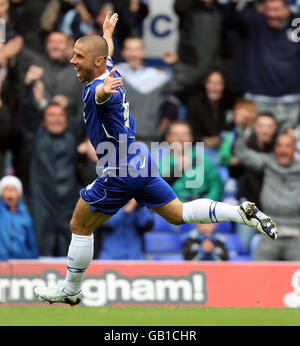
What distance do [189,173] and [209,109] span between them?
1.28 metres

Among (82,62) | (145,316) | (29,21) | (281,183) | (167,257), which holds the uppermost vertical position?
(29,21)

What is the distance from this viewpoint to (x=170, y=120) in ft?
40.4

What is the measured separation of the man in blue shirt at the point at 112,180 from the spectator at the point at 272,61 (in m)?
4.90

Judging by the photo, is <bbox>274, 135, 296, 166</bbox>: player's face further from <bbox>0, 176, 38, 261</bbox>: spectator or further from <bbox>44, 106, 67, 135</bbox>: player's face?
<bbox>0, 176, 38, 261</bbox>: spectator

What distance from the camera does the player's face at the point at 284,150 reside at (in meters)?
11.3

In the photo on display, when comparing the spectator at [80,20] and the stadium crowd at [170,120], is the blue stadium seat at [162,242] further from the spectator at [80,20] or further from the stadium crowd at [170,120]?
the spectator at [80,20]

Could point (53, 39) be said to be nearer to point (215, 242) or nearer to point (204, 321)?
point (215, 242)

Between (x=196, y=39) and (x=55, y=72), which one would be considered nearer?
(x=55, y=72)

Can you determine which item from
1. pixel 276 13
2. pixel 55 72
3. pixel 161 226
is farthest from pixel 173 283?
pixel 276 13

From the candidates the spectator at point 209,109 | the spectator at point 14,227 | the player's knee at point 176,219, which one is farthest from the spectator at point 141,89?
the player's knee at point 176,219

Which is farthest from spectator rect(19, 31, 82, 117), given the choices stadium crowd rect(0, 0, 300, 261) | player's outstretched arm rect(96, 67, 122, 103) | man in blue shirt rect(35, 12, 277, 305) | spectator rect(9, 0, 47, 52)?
player's outstretched arm rect(96, 67, 122, 103)

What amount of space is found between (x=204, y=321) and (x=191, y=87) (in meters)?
5.72

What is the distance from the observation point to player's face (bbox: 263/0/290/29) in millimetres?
12156

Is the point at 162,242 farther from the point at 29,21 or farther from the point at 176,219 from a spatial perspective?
the point at 176,219
